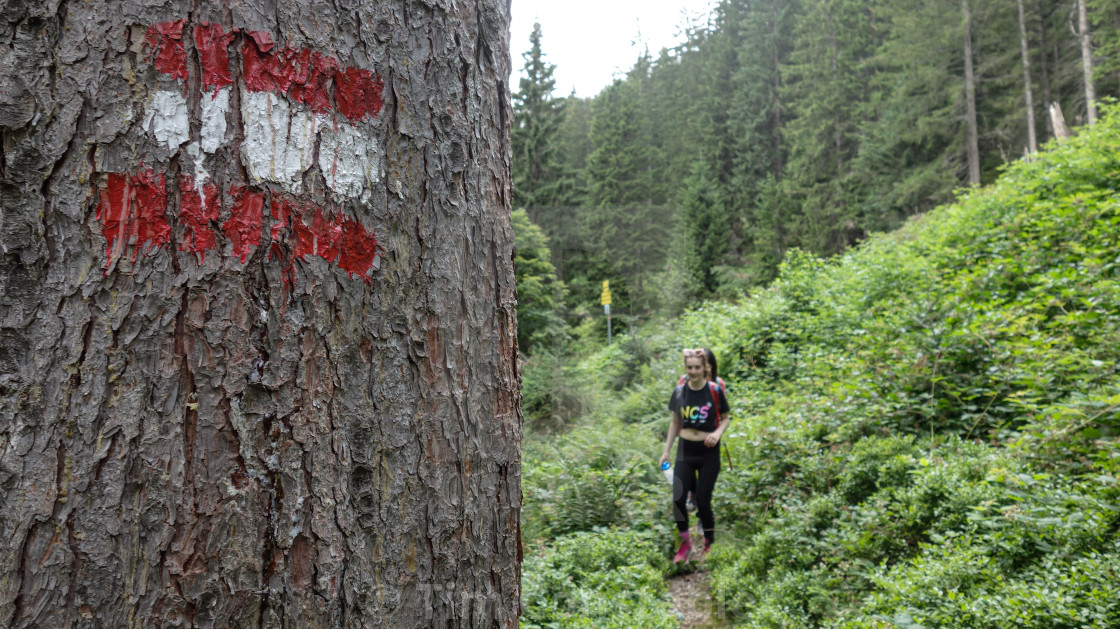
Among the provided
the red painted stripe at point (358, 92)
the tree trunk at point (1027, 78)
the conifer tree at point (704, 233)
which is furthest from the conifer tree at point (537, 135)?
the red painted stripe at point (358, 92)

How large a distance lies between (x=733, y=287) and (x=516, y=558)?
2521cm

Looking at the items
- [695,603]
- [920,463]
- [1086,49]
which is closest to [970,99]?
[1086,49]

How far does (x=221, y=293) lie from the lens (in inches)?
37.4

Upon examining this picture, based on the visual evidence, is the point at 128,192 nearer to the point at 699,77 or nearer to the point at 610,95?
the point at 610,95

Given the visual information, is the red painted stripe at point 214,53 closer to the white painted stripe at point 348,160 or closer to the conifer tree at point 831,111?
the white painted stripe at point 348,160

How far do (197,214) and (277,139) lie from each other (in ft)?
0.57

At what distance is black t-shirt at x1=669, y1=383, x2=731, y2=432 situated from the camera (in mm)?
5781

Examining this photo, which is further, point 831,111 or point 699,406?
point 831,111

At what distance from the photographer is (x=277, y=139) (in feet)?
3.31

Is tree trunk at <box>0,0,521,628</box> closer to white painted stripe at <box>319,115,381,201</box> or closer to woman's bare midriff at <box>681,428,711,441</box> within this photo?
white painted stripe at <box>319,115,381,201</box>

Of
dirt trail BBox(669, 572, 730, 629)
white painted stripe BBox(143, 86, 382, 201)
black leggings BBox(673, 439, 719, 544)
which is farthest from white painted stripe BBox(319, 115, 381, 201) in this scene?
black leggings BBox(673, 439, 719, 544)

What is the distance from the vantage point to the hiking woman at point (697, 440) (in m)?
5.80

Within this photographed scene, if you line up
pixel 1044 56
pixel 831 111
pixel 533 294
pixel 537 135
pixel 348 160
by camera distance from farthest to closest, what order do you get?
pixel 831 111
pixel 537 135
pixel 1044 56
pixel 533 294
pixel 348 160

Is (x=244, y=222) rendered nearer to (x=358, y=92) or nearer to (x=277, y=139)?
(x=277, y=139)
